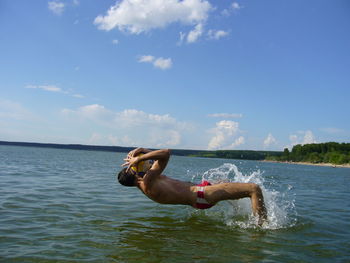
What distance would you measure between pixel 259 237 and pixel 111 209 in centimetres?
508

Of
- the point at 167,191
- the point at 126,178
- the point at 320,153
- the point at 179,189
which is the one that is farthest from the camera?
the point at 320,153

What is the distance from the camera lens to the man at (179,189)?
7297 mm

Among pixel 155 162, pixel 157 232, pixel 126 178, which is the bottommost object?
pixel 157 232

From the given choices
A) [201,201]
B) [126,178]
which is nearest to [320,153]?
[201,201]

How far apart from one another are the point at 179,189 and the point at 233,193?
4.32 ft

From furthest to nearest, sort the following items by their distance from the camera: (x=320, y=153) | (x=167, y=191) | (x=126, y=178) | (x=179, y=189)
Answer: (x=320, y=153), (x=179, y=189), (x=167, y=191), (x=126, y=178)

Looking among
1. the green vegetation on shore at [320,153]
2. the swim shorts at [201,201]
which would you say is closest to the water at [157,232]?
the swim shorts at [201,201]

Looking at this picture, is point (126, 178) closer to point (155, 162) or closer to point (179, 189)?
point (155, 162)

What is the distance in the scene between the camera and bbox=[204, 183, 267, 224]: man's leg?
306 inches

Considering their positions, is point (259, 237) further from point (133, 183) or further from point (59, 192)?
point (59, 192)

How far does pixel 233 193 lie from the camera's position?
784cm

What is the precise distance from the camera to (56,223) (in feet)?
27.1

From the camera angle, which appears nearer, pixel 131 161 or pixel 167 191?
pixel 131 161

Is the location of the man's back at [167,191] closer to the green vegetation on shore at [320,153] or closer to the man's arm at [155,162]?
the man's arm at [155,162]
